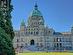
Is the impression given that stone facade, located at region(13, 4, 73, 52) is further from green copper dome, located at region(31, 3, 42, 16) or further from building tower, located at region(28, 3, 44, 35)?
green copper dome, located at region(31, 3, 42, 16)

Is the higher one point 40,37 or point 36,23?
point 36,23

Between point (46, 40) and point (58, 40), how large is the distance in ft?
13.6

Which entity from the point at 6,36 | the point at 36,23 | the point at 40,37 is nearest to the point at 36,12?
the point at 36,23

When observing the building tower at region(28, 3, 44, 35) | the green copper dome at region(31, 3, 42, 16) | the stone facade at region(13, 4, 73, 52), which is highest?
the green copper dome at region(31, 3, 42, 16)

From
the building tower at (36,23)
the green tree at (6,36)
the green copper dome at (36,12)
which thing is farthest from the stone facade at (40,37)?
the green tree at (6,36)

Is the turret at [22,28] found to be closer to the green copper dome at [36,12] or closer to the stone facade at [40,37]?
the stone facade at [40,37]

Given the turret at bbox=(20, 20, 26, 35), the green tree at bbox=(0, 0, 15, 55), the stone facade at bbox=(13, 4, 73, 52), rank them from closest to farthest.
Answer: the green tree at bbox=(0, 0, 15, 55)
the stone facade at bbox=(13, 4, 73, 52)
the turret at bbox=(20, 20, 26, 35)

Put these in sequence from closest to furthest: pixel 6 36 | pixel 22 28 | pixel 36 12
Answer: pixel 6 36 → pixel 22 28 → pixel 36 12

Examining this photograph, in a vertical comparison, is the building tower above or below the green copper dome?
below

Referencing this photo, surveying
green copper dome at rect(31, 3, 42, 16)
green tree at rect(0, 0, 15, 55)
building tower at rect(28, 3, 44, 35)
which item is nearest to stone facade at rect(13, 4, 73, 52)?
building tower at rect(28, 3, 44, 35)

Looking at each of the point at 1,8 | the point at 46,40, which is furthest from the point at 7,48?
the point at 46,40

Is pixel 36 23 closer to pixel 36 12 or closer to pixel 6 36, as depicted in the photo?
pixel 36 12

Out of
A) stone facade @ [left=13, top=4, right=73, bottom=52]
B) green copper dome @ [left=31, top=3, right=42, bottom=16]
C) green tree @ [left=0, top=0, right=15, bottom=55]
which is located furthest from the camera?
green copper dome @ [left=31, top=3, right=42, bottom=16]

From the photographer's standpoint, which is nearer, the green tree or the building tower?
the green tree
